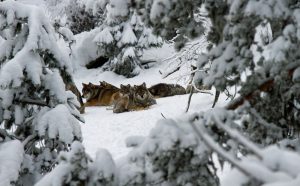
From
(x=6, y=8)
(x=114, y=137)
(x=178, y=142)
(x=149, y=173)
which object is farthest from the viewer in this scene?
(x=114, y=137)

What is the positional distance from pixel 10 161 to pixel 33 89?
985 mm

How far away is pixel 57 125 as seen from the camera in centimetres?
454

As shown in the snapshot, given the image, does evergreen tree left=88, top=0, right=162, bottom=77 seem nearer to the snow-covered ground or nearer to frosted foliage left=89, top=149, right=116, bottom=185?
the snow-covered ground

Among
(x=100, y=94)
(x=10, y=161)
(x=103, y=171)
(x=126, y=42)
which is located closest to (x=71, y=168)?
(x=103, y=171)

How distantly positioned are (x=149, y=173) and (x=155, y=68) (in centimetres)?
1782

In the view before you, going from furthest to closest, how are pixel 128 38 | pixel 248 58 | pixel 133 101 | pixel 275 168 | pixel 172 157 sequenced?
pixel 128 38 → pixel 133 101 → pixel 248 58 → pixel 172 157 → pixel 275 168

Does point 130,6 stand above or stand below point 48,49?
above

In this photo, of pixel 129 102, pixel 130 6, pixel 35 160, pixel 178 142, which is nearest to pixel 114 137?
pixel 129 102

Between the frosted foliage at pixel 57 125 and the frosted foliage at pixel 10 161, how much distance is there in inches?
13.9

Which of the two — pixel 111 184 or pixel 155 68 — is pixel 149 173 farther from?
pixel 155 68

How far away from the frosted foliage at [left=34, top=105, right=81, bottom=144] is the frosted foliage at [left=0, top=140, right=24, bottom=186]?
1.15ft

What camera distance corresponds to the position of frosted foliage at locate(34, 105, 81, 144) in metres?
4.48

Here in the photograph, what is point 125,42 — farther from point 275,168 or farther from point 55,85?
point 275,168

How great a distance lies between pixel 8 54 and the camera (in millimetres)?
4824
